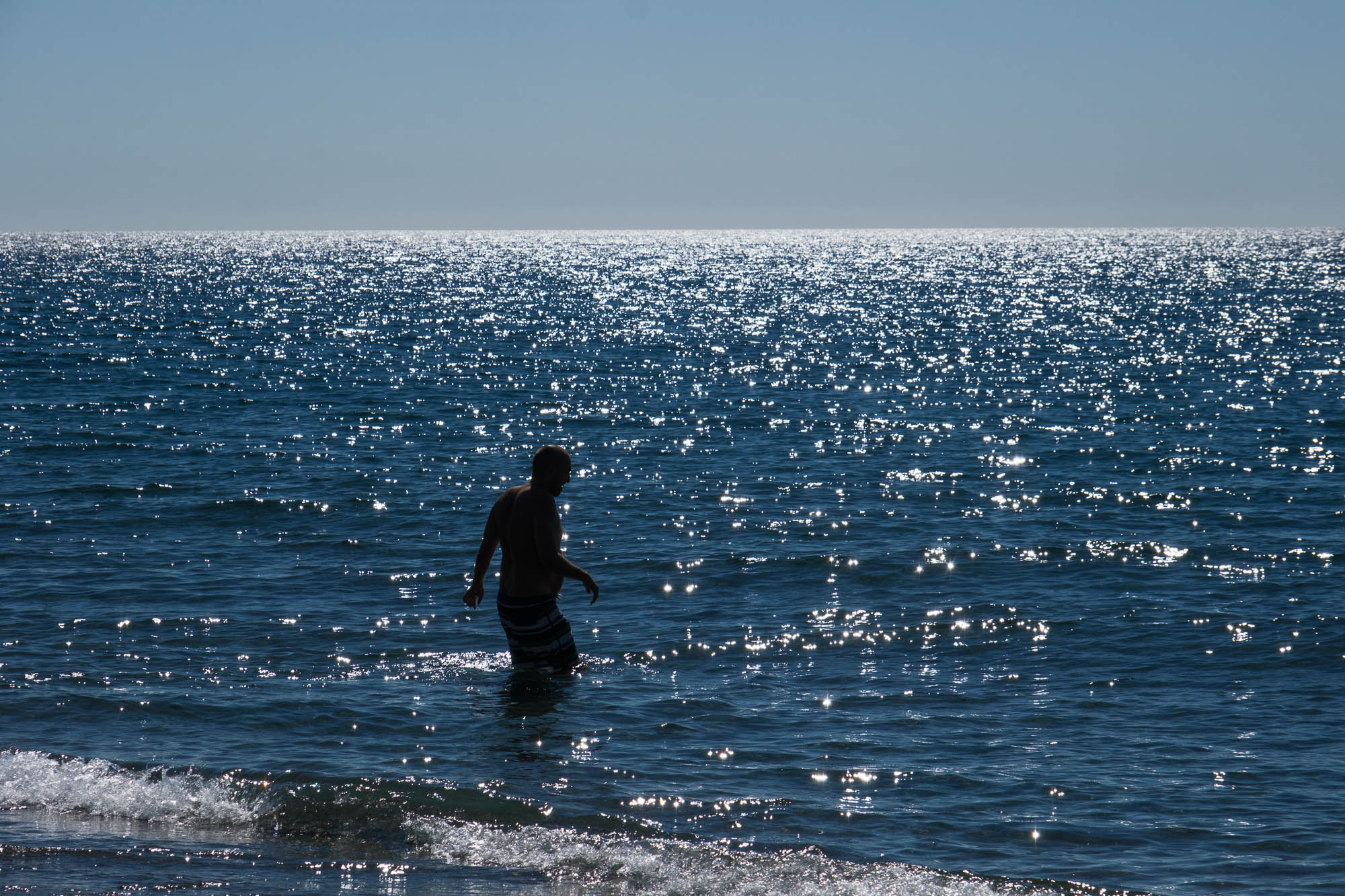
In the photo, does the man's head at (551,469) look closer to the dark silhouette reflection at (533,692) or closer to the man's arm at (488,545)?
the man's arm at (488,545)

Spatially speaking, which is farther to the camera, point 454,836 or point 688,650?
point 688,650

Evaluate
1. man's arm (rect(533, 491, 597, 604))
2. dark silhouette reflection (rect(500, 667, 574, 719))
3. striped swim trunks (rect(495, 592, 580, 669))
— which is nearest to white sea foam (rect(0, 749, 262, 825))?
dark silhouette reflection (rect(500, 667, 574, 719))

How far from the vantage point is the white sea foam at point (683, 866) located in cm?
683

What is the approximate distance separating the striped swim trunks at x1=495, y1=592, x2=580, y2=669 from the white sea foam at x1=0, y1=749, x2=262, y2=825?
286cm

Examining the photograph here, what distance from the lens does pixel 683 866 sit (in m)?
7.07

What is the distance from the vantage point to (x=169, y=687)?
1047 cm

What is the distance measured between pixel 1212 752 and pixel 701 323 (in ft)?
203

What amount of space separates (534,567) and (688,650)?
2.41 meters

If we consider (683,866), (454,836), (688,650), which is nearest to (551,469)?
(688,650)

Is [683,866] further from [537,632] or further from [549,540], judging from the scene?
[537,632]

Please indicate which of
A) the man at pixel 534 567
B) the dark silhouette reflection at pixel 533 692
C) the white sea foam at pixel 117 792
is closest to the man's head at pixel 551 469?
the man at pixel 534 567

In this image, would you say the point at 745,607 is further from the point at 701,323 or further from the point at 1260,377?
the point at 701,323

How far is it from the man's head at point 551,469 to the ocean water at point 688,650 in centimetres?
184

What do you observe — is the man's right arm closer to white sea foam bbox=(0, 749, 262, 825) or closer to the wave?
the wave
